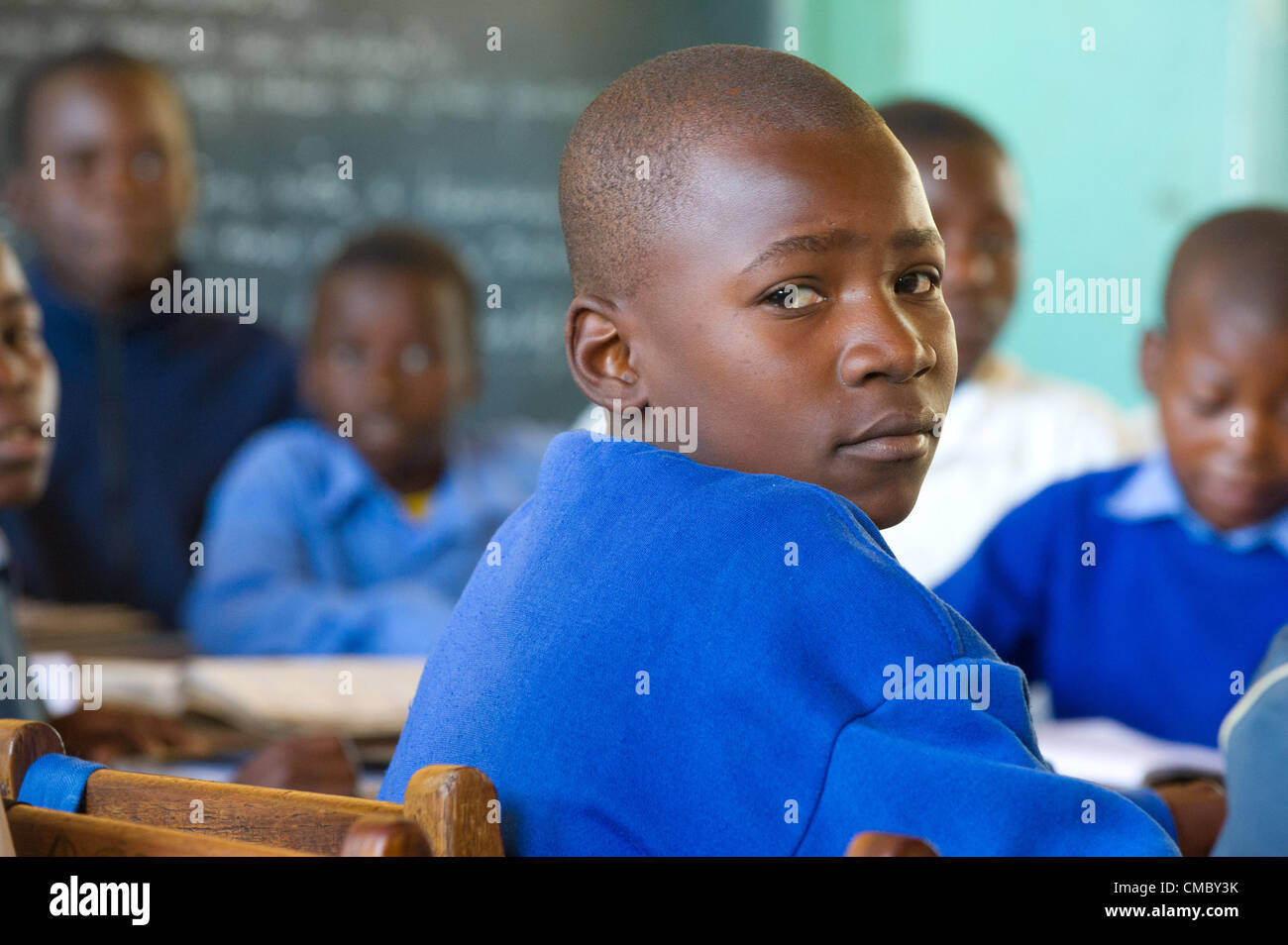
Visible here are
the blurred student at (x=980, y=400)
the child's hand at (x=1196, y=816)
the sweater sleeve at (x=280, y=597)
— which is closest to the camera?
the child's hand at (x=1196, y=816)

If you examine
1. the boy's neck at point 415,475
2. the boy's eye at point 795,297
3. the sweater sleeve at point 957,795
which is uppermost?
the boy's eye at point 795,297

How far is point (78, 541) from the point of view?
3.28m

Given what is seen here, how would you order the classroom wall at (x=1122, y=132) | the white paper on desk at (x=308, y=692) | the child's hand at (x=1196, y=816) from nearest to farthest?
the child's hand at (x=1196, y=816) < the white paper on desk at (x=308, y=692) < the classroom wall at (x=1122, y=132)

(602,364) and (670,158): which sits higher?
(670,158)

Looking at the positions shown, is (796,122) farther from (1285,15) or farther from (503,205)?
(1285,15)

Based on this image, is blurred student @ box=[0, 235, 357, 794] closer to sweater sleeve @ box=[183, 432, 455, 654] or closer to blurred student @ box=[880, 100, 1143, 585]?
sweater sleeve @ box=[183, 432, 455, 654]

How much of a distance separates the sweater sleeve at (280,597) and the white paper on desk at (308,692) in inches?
12.1

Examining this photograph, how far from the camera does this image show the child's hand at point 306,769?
1458 millimetres

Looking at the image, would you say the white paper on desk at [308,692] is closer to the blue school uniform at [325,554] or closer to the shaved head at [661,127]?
the blue school uniform at [325,554]

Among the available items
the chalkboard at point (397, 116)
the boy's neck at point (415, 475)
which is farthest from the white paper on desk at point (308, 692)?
the chalkboard at point (397, 116)

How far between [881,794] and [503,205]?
3232 millimetres

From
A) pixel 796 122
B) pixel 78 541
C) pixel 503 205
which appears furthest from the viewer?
pixel 503 205

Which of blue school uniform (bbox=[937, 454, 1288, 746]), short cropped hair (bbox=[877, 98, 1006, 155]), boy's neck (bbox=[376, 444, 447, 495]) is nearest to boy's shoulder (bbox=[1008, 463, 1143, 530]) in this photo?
blue school uniform (bbox=[937, 454, 1288, 746])
